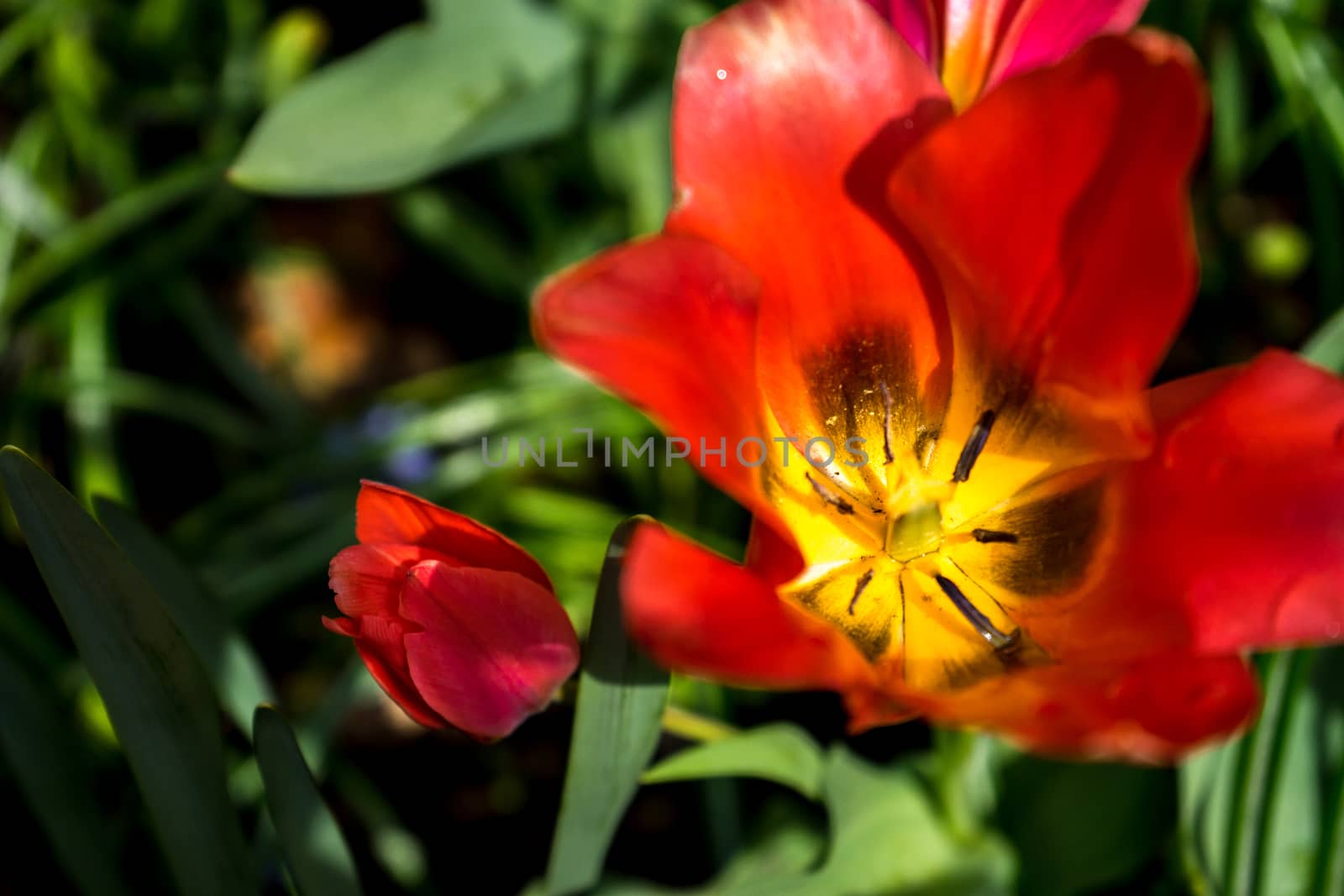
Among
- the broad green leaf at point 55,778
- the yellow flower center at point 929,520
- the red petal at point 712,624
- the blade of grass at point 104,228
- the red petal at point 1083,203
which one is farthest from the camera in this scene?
the blade of grass at point 104,228

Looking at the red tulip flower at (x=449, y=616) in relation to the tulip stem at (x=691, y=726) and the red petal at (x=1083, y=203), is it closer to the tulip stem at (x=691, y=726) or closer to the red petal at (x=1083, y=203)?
the tulip stem at (x=691, y=726)

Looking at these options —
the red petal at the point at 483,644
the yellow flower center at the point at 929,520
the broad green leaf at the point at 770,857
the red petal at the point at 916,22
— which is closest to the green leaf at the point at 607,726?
the red petal at the point at 483,644

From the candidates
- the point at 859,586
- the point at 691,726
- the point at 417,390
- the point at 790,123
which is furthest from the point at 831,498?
the point at 417,390

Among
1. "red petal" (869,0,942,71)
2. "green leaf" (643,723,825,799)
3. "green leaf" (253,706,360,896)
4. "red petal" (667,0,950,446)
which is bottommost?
"green leaf" (643,723,825,799)

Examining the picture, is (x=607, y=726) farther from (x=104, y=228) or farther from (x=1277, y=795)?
(x=104, y=228)

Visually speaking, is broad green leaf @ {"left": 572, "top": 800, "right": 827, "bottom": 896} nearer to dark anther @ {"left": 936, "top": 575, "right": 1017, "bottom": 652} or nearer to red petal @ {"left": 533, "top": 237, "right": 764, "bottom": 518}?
dark anther @ {"left": 936, "top": 575, "right": 1017, "bottom": 652}

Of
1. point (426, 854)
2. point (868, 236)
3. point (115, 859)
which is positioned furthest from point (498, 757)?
point (868, 236)

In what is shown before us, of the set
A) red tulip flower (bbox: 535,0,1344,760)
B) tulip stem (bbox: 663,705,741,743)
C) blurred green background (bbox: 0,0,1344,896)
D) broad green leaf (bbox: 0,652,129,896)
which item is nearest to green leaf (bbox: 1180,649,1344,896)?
blurred green background (bbox: 0,0,1344,896)
